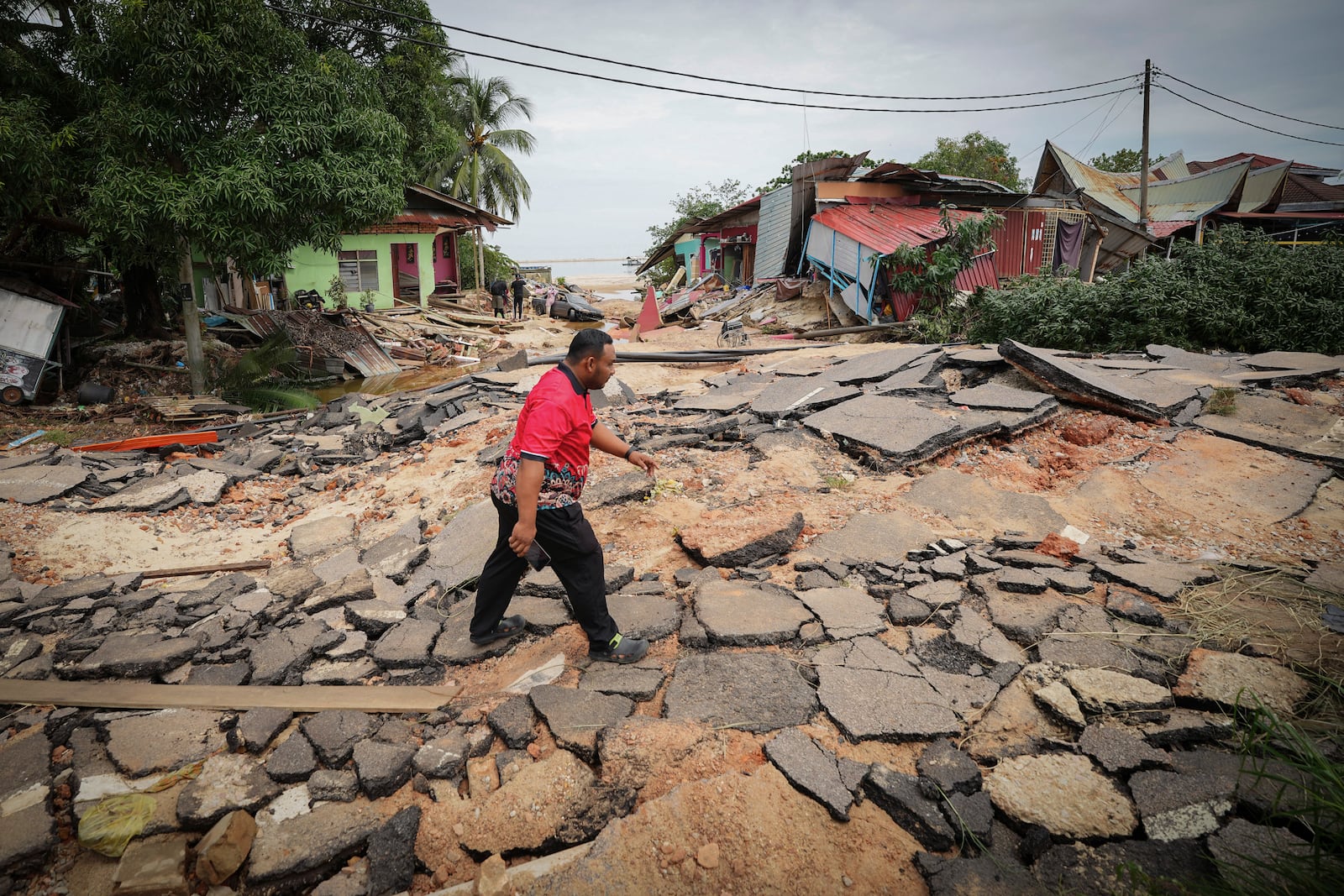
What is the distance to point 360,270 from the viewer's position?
63.7ft

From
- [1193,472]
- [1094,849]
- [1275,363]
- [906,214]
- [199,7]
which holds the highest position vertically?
[199,7]

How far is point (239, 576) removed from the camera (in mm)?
4570

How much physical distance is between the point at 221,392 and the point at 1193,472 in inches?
498

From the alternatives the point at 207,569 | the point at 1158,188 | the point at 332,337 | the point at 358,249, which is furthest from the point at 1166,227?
the point at 207,569

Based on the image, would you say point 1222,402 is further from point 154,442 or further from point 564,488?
point 154,442

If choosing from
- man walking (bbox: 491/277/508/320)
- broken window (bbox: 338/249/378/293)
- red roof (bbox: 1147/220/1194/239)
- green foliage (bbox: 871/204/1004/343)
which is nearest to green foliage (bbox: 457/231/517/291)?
man walking (bbox: 491/277/508/320)

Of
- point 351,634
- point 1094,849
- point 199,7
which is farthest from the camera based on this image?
point 199,7

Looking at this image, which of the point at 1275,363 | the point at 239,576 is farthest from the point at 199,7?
the point at 1275,363

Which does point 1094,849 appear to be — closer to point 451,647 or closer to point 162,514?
point 451,647

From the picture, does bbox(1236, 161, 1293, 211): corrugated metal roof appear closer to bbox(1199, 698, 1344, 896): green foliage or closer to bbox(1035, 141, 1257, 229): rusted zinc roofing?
bbox(1035, 141, 1257, 229): rusted zinc roofing

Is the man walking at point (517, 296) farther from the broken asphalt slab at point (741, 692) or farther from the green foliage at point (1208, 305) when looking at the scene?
the broken asphalt slab at point (741, 692)

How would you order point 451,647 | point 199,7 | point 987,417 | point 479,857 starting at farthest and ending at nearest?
point 199,7
point 987,417
point 451,647
point 479,857

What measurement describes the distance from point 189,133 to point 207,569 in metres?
7.46

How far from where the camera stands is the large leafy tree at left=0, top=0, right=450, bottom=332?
28.6 ft
